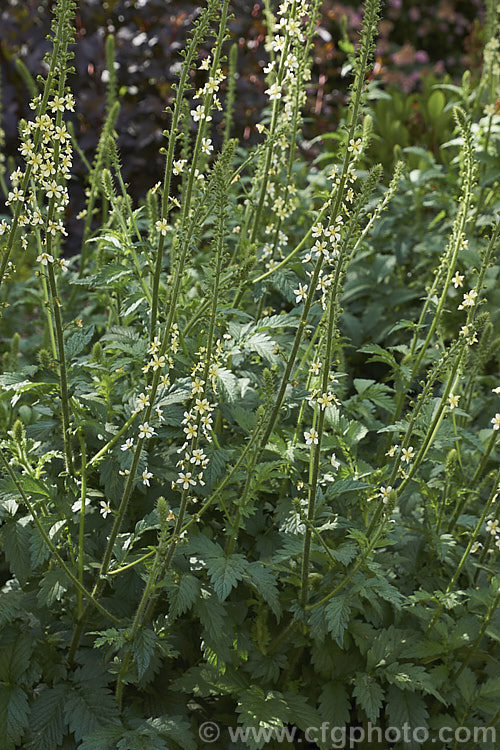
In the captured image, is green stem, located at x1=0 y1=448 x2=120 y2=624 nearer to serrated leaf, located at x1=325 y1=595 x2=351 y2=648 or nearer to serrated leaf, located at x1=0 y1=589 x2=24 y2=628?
serrated leaf, located at x1=0 y1=589 x2=24 y2=628

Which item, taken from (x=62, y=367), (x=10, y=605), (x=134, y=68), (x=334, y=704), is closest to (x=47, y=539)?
(x=10, y=605)

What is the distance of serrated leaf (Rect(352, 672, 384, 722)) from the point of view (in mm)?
2482

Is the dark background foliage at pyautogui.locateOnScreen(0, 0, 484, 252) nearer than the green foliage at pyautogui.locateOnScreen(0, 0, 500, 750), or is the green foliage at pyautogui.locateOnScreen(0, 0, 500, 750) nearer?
the green foliage at pyautogui.locateOnScreen(0, 0, 500, 750)

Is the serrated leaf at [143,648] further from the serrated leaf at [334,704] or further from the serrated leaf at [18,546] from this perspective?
the serrated leaf at [334,704]

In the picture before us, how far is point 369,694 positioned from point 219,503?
31.4 inches

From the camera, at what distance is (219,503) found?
2678 millimetres

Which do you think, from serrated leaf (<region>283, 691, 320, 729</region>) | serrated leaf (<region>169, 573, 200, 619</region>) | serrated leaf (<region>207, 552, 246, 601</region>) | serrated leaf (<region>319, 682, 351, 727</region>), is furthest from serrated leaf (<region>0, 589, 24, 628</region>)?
serrated leaf (<region>319, 682, 351, 727</region>)

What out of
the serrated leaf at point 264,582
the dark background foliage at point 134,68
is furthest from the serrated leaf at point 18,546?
the dark background foliage at point 134,68

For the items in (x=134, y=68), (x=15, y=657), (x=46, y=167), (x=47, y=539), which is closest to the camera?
(x=46, y=167)

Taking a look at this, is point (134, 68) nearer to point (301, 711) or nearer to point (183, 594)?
point (183, 594)

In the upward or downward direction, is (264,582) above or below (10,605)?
above

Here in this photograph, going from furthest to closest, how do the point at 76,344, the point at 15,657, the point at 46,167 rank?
the point at 76,344 → the point at 15,657 → the point at 46,167

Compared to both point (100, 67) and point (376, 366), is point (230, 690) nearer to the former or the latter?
point (376, 366)

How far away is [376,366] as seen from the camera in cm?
470
